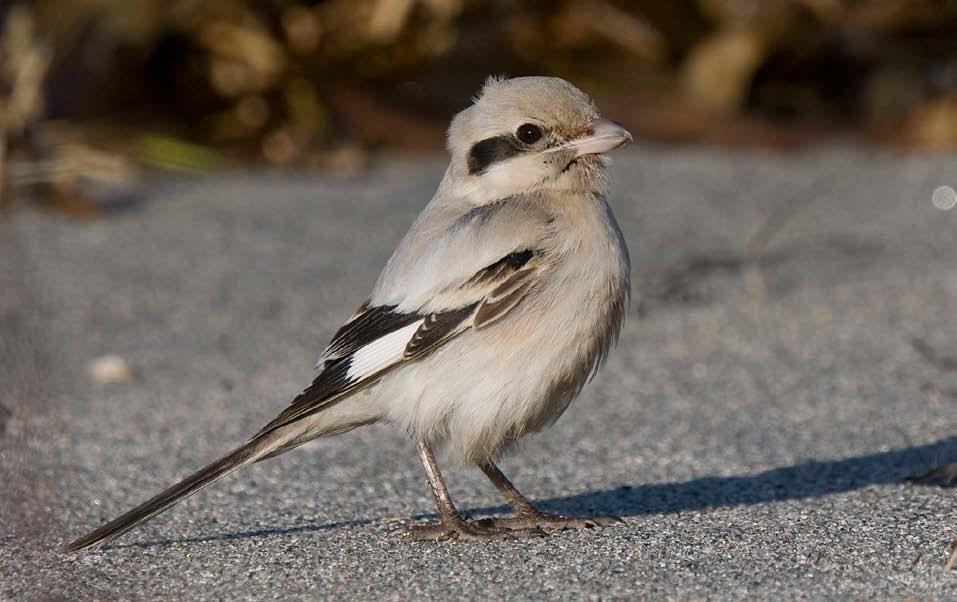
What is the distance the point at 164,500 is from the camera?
3559 mm

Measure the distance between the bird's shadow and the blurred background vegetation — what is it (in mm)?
4130

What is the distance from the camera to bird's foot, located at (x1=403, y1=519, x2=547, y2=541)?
370 cm

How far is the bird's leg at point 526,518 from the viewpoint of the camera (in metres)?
3.76

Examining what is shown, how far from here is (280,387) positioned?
17.4ft

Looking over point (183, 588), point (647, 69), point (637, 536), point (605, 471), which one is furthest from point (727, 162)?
point (183, 588)

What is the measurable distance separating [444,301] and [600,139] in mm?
630

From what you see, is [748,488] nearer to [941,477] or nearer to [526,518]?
[941,477]

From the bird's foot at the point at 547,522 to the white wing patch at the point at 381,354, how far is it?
532 mm

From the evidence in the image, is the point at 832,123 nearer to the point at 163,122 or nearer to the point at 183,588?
the point at 163,122

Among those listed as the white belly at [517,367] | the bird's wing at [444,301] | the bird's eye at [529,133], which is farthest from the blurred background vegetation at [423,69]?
the white belly at [517,367]

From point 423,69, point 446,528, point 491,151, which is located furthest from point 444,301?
point 423,69

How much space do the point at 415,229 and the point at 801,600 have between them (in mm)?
1514

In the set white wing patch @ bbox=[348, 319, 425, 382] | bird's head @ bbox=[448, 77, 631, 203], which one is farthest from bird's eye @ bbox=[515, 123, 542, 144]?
white wing patch @ bbox=[348, 319, 425, 382]

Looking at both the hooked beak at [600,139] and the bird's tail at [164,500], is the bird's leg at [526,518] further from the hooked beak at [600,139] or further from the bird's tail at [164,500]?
the hooked beak at [600,139]
